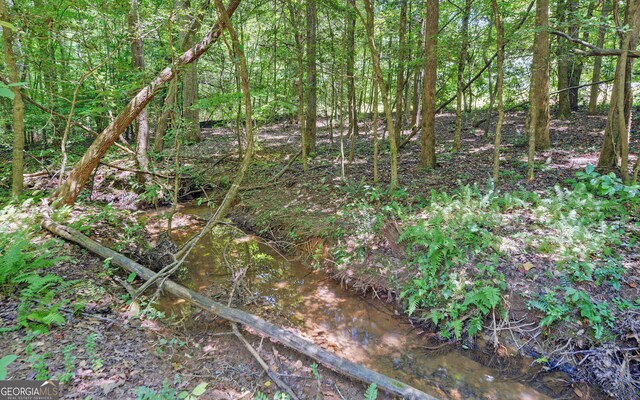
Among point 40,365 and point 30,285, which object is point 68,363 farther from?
point 30,285

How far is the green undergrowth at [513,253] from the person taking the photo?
419 centimetres

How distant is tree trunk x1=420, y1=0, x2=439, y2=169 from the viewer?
757 centimetres

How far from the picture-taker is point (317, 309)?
5.24 m

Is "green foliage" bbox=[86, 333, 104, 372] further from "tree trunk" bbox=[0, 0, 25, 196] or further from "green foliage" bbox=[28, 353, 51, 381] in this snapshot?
"tree trunk" bbox=[0, 0, 25, 196]

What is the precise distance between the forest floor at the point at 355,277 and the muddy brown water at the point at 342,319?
0.29 meters

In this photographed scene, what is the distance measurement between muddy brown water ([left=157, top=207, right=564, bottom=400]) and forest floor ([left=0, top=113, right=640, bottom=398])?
291 mm

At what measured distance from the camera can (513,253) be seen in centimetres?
487

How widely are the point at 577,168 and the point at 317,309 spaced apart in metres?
6.57

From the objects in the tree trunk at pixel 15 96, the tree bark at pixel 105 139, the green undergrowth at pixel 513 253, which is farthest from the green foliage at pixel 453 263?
the tree trunk at pixel 15 96

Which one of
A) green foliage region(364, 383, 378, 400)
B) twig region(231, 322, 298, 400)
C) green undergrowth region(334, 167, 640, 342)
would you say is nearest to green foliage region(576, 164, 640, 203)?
green undergrowth region(334, 167, 640, 342)

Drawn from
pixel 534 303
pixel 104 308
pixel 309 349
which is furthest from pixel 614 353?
pixel 104 308

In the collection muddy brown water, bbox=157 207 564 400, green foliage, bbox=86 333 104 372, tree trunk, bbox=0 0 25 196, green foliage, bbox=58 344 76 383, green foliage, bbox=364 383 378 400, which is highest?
tree trunk, bbox=0 0 25 196

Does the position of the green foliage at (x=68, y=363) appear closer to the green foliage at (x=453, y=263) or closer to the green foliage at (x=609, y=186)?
the green foliage at (x=453, y=263)

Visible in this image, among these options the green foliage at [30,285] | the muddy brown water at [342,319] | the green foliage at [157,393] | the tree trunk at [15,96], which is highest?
the tree trunk at [15,96]
